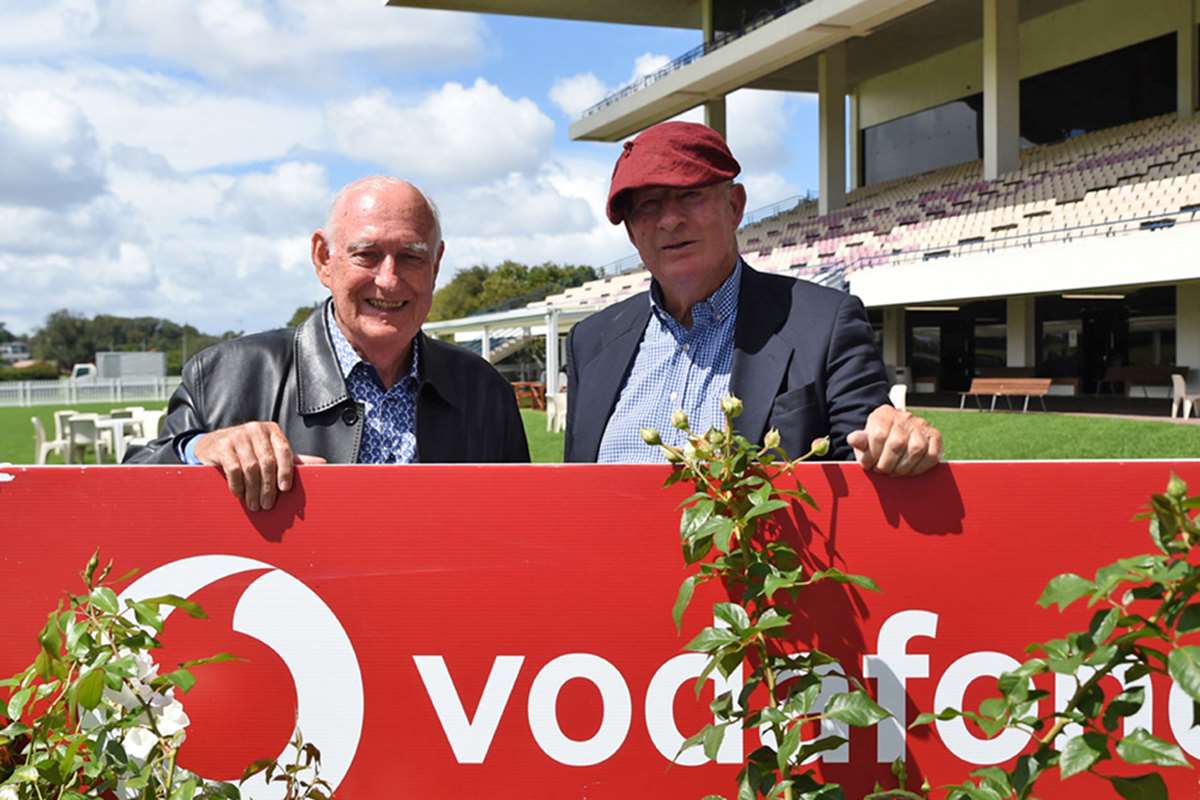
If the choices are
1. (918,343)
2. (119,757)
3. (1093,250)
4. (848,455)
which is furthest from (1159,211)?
(119,757)

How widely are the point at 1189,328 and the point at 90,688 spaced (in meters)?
26.1

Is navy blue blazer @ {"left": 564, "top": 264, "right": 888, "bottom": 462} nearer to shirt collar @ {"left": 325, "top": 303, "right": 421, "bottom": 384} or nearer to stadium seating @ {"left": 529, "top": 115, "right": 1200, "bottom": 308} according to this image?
shirt collar @ {"left": 325, "top": 303, "right": 421, "bottom": 384}

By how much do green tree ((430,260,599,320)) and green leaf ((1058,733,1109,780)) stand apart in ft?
239

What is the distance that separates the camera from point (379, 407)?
2451 millimetres

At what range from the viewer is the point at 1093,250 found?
20719mm

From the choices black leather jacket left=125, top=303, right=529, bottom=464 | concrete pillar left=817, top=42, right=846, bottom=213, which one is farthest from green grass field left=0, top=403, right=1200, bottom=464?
concrete pillar left=817, top=42, right=846, bottom=213

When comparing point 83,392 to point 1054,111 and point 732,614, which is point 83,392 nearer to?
point 1054,111

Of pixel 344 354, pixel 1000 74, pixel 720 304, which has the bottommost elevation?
pixel 344 354

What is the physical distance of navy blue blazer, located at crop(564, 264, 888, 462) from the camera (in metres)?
2.26

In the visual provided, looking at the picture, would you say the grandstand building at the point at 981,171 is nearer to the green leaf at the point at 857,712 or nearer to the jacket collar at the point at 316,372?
the jacket collar at the point at 316,372

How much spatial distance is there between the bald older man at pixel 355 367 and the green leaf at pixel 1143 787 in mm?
1710

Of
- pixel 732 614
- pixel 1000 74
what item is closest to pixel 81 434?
pixel 732 614

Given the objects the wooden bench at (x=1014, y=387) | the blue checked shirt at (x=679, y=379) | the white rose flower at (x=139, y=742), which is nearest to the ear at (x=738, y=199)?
the blue checked shirt at (x=679, y=379)

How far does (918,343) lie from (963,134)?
381 inches
